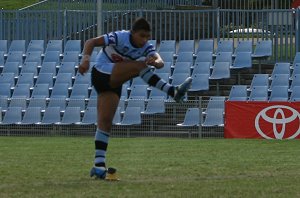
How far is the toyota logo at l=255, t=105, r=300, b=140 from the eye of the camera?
23.2 m

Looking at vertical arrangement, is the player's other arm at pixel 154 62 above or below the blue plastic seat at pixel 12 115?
above

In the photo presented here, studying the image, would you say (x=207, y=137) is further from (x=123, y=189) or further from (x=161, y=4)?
(x=123, y=189)

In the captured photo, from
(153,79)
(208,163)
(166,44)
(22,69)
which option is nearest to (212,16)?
(166,44)

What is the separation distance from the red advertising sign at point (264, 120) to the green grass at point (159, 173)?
21.1ft

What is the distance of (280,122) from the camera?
23281 mm

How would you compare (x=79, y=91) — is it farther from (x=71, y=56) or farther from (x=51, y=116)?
(x=71, y=56)

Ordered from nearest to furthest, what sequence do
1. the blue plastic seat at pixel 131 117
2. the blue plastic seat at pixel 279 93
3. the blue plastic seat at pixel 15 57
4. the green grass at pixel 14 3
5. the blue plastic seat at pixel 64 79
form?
the blue plastic seat at pixel 131 117, the blue plastic seat at pixel 279 93, the blue plastic seat at pixel 64 79, the blue plastic seat at pixel 15 57, the green grass at pixel 14 3

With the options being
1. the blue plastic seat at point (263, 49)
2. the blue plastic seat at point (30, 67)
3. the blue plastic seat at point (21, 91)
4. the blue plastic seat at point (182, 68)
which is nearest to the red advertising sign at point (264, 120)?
the blue plastic seat at point (182, 68)

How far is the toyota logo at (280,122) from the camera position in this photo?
912 inches

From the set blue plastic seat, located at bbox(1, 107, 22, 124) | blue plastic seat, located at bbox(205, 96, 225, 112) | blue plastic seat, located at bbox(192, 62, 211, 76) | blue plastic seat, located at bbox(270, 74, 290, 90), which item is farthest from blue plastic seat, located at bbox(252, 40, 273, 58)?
blue plastic seat, located at bbox(1, 107, 22, 124)

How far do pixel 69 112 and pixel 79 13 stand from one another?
20.2ft

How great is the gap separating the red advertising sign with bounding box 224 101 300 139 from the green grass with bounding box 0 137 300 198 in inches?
253

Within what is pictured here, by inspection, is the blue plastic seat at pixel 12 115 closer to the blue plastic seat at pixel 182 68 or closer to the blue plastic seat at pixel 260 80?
the blue plastic seat at pixel 182 68

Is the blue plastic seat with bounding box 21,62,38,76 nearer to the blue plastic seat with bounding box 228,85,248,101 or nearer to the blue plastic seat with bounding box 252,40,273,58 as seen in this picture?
the blue plastic seat with bounding box 228,85,248,101
